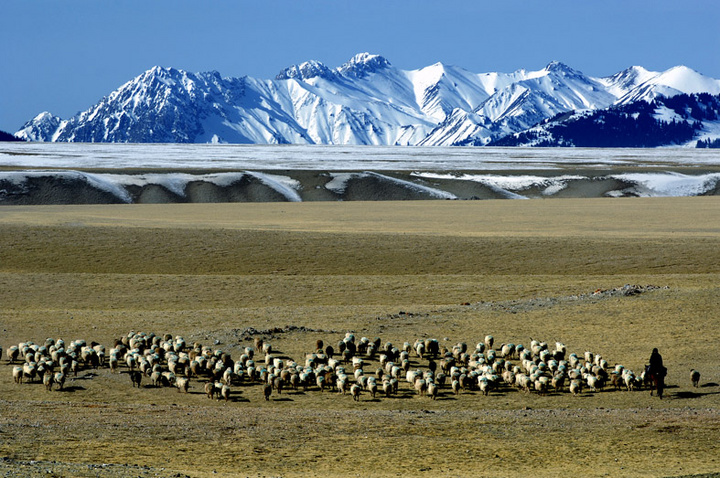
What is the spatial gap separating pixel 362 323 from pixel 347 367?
5.86 meters

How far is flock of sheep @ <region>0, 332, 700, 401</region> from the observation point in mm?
24281

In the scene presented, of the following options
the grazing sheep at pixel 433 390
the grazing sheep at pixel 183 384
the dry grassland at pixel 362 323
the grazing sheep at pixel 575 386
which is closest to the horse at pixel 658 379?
the dry grassland at pixel 362 323

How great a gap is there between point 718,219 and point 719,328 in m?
43.4

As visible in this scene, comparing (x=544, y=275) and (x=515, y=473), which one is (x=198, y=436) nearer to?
(x=515, y=473)

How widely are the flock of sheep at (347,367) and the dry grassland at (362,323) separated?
1.68 feet

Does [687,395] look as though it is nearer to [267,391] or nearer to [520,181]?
[267,391]

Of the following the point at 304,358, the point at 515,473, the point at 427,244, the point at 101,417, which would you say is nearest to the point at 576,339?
the point at 304,358

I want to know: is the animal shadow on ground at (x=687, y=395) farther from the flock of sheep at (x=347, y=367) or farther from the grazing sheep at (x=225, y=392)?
the grazing sheep at (x=225, y=392)

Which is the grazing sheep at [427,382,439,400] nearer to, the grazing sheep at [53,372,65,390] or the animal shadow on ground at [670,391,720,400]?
the animal shadow on ground at [670,391,720,400]

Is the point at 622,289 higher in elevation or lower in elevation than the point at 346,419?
higher

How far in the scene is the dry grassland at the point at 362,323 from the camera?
17.6 metres

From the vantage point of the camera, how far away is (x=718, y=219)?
71.0 meters

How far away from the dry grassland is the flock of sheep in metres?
0.51

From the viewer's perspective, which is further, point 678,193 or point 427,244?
point 678,193
